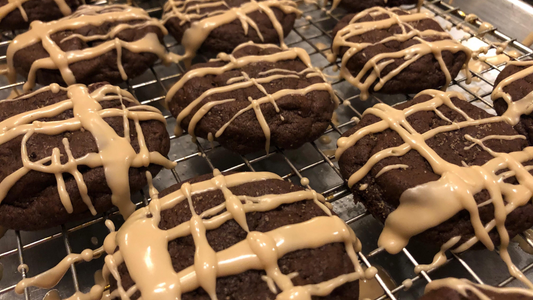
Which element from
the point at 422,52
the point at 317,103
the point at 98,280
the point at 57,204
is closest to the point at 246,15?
the point at 317,103

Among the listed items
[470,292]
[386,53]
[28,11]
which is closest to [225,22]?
[386,53]

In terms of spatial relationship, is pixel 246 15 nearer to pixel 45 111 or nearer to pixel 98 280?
pixel 45 111

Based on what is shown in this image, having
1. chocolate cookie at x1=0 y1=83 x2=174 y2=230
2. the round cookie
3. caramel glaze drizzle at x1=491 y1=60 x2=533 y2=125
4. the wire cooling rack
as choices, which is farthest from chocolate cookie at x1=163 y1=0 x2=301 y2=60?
caramel glaze drizzle at x1=491 y1=60 x2=533 y2=125

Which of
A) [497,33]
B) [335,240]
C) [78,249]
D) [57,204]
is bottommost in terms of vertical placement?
[78,249]

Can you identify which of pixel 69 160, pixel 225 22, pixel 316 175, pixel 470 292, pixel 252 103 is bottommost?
pixel 316 175

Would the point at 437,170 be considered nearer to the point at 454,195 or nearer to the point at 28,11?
the point at 454,195
